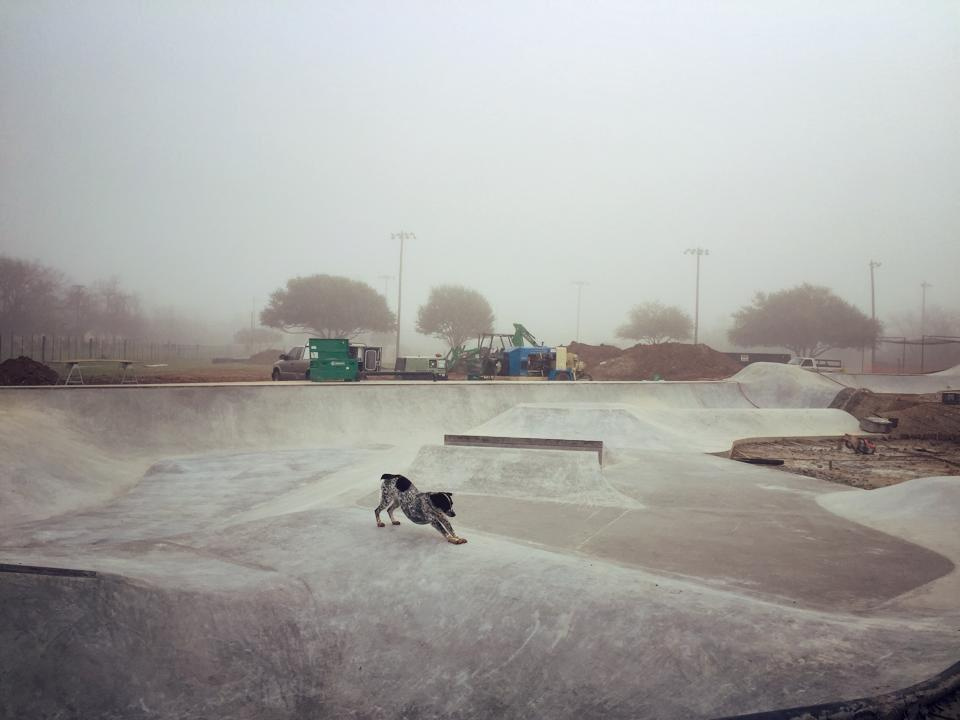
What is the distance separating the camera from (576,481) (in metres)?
9.65

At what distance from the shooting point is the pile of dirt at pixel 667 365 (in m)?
40.2

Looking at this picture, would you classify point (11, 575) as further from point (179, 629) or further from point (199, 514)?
point (199, 514)

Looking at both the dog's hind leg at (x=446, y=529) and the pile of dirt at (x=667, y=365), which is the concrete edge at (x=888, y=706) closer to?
the dog's hind leg at (x=446, y=529)

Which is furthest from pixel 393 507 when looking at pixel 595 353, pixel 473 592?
pixel 595 353

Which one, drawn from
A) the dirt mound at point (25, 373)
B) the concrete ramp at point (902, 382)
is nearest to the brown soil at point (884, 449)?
the concrete ramp at point (902, 382)

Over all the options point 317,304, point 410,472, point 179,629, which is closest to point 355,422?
point 410,472

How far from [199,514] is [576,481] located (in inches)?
246

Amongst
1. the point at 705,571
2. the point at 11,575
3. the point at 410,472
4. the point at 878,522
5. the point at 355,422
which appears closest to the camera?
the point at 11,575

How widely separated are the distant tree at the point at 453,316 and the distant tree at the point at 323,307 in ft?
17.3

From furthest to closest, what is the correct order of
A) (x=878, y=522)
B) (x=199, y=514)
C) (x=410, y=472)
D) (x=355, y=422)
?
(x=355, y=422), (x=410, y=472), (x=199, y=514), (x=878, y=522)

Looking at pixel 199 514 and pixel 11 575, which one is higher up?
pixel 11 575

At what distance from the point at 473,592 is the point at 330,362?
65.6 feet

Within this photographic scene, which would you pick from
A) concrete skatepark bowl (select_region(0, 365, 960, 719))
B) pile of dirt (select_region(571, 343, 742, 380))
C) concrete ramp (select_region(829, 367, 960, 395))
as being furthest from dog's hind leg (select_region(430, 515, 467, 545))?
pile of dirt (select_region(571, 343, 742, 380))

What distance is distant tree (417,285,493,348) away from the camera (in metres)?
59.3
